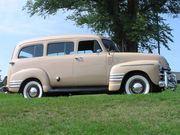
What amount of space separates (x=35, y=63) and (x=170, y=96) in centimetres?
455

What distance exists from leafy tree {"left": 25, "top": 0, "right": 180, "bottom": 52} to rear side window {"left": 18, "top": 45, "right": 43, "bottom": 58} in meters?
9.55

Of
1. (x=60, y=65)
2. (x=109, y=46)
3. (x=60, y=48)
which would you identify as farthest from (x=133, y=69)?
(x=60, y=48)

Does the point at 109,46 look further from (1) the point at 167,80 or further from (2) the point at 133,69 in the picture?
(1) the point at 167,80

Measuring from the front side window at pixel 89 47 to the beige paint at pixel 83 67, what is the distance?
100 millimetres

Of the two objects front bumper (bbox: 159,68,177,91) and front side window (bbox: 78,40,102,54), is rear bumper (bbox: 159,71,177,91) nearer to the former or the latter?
front bumper (bbox: 159,68,177,91)

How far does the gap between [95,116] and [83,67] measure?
3.89 meters

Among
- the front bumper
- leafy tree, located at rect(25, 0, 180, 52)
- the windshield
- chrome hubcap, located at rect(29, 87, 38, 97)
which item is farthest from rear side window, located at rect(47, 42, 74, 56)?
leafy tree, located at rect(25, 0, 180, 52)

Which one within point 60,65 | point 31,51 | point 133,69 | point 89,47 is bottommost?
point 133,69

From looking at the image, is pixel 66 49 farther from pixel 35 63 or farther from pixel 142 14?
pixel 142 14

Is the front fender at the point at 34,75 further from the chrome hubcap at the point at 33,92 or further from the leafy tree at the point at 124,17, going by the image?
the leafy tree at the point at 124,17

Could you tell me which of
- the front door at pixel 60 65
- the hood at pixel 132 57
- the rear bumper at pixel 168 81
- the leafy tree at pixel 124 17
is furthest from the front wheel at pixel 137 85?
the leafy tree at pixel 124 17

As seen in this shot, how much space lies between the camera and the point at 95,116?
8375 mm

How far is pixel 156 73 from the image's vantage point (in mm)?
11477

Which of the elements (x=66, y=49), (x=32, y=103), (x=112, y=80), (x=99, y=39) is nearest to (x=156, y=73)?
(x=112, y=80)
